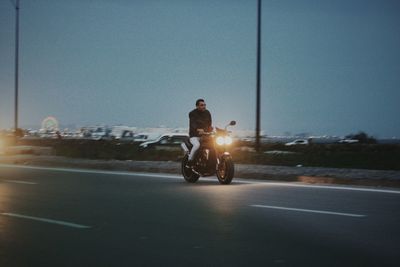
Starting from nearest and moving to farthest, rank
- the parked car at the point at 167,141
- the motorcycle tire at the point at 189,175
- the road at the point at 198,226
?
the road at the point at 198,226 → the motorcycle tire at the point at 189,175 → the parked car at the point at 167,141

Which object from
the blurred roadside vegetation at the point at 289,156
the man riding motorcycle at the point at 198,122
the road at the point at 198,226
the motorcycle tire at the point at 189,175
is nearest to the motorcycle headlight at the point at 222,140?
the man riding motorcycle at the point at 198,122

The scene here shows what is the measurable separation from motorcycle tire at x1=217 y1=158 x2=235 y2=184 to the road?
70 cm

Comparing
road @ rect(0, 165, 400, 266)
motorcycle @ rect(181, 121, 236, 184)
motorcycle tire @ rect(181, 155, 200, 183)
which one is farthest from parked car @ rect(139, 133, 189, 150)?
road @ rect(0, 165, 400, 266)

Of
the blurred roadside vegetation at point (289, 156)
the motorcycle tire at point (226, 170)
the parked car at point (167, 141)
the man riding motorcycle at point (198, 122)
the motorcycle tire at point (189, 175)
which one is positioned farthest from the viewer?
the parked car at point (167, 141)

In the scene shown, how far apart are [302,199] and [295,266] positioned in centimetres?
608

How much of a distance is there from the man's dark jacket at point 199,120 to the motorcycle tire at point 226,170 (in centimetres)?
90

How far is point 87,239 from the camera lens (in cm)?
799

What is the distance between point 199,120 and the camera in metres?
15.7

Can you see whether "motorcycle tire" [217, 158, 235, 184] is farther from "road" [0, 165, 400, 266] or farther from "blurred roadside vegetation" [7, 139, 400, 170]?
"blurred roadside vegetation" [7, 139, 400, 170]

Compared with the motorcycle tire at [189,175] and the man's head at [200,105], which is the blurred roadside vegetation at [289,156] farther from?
the man's head at [200,105]

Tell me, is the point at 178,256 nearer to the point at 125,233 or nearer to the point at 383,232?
the point at 125,233

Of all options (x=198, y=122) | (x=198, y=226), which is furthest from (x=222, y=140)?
(x=198, y=226)

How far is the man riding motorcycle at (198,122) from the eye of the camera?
51.6ft

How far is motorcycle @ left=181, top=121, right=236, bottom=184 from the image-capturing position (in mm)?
15594
